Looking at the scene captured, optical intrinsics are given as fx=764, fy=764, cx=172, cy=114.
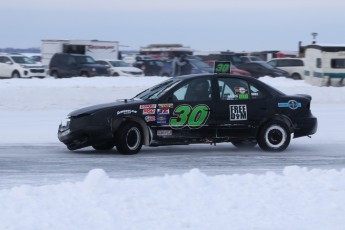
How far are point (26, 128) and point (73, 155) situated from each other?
5274 millimetres

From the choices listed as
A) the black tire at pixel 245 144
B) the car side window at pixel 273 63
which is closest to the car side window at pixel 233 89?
the black tire at pixel 245 144

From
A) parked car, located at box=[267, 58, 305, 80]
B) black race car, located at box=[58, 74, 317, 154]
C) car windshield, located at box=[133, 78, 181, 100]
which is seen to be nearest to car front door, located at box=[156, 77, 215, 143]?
black race car, located at box=[58, 74, 317, 154]

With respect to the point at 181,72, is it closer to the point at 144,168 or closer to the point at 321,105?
the point at 321,105

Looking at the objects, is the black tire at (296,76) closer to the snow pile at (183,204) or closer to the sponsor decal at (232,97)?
the sponsor decal at (232,97)

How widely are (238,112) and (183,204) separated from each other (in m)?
5.60

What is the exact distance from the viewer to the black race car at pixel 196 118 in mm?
12109

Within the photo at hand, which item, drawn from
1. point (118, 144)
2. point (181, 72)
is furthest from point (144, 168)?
point (181, 72)

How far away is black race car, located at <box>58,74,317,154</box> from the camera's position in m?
12.1

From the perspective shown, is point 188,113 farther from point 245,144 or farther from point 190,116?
point 245,144

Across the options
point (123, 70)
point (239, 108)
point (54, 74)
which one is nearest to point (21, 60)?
point (54, 74)

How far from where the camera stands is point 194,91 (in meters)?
12.5

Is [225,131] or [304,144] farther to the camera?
[304,144]

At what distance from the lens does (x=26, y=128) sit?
17.3m

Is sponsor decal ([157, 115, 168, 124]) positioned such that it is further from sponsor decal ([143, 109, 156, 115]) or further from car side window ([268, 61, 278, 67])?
car side window ([268, 61, 278, 67])
